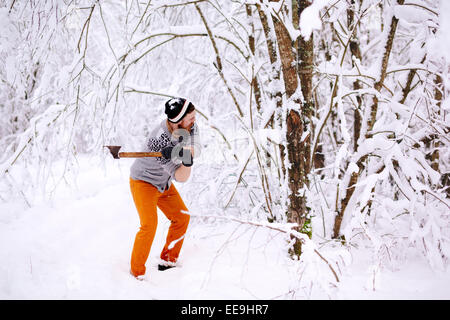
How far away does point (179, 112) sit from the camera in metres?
2.08

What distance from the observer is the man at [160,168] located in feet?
6.91

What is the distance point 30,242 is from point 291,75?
2.68 m

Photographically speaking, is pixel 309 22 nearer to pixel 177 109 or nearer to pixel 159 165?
pixel 177 109

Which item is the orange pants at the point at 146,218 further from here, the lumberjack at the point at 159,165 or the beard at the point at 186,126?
the beard at the point at 186,126

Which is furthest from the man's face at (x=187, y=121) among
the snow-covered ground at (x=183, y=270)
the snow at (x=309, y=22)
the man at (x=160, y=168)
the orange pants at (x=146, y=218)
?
the snow at (x=309, y=22)

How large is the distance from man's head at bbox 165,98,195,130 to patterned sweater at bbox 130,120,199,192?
4.7 inches

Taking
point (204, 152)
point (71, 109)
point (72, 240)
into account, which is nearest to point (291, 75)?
point (204, 152)

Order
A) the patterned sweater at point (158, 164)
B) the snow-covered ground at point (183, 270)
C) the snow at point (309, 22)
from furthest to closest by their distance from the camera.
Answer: the patterned sweater at point (158, 164), the snow-covered ground at point (183, 270), the snow at point (309, 22)

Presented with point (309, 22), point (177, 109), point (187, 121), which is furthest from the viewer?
point (187, 121)

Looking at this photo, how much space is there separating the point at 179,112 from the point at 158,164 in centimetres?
45

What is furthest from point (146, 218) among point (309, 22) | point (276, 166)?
point (309, 22)
